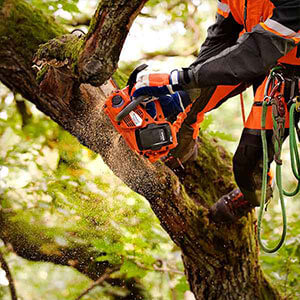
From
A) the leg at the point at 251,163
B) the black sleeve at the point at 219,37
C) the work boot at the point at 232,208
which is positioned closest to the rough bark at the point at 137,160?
the work boot at the point at 232,208

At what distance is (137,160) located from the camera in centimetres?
252

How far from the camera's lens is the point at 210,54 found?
2.68 metres

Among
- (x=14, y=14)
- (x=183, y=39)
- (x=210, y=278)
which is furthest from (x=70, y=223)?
(x=183, y=39)

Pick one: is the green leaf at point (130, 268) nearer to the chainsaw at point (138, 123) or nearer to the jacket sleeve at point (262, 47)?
the chainsaw at point (138, 123)

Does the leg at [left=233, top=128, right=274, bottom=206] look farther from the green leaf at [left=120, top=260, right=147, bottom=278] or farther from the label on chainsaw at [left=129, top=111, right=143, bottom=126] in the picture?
the green leaf at [left=120, top=260, right=147, bottom=278]

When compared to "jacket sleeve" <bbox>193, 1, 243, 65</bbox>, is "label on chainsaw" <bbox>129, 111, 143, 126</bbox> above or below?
below

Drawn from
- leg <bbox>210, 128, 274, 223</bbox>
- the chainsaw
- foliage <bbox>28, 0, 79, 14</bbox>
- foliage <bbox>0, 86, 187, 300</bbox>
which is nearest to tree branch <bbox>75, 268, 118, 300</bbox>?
foliage <bbox>0, 86, 187, 300</bbox>

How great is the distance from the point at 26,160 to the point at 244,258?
7.38 ft

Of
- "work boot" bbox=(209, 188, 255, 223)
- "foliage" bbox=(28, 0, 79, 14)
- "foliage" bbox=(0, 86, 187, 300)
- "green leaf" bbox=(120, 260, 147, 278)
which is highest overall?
"foliage" bbox=(28, 0, 79, 14)

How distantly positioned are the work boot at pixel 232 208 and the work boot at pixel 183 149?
44 centimetres

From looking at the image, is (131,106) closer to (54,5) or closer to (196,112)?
(196,112)

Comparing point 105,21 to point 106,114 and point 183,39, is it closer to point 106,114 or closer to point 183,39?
point 106,114

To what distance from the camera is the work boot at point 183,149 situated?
109 inches

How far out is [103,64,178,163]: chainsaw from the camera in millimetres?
2301
